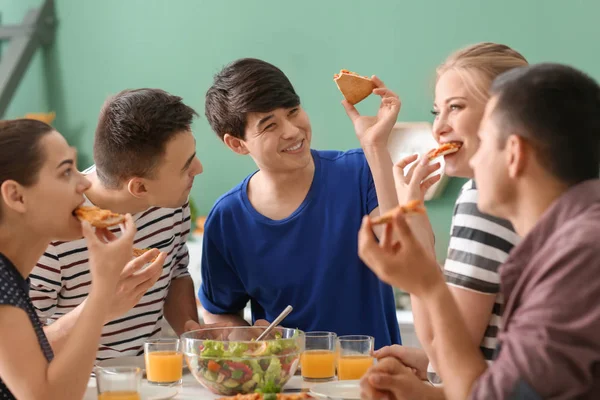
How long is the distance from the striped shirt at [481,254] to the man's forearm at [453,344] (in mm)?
217

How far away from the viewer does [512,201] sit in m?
1.28

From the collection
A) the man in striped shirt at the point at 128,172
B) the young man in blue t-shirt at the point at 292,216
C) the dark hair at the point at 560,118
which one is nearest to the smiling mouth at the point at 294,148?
the young man in blue t-shirt at the point at 292,216

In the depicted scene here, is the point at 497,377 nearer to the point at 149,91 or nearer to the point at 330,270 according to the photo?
the point at 330,270

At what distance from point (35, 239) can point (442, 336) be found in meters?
0.90

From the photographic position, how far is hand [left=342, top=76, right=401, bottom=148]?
2.31 metres

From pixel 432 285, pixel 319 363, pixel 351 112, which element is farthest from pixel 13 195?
pixel 351 112

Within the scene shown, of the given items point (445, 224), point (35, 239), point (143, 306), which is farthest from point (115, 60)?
point (35, 239)

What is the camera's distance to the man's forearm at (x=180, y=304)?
248cm

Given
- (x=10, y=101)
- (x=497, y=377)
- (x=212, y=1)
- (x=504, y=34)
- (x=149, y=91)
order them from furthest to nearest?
(x=10, y=101)
(x=212, y=1)
(x=504, y=34)
(x=149, y=91)
(x=497, y=377)

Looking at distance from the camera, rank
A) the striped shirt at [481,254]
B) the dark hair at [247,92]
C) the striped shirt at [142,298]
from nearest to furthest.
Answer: the striped shirt at [481,254] < the striped shirt at [142,298] < the dark hair at [247,92]

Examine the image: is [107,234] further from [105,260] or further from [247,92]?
[247,92]

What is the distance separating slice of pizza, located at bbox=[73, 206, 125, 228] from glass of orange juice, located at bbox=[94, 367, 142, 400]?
1.13 ft

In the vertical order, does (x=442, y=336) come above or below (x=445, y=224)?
above

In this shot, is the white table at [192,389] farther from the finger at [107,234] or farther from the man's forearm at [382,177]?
the man's forearm at [382,177]
